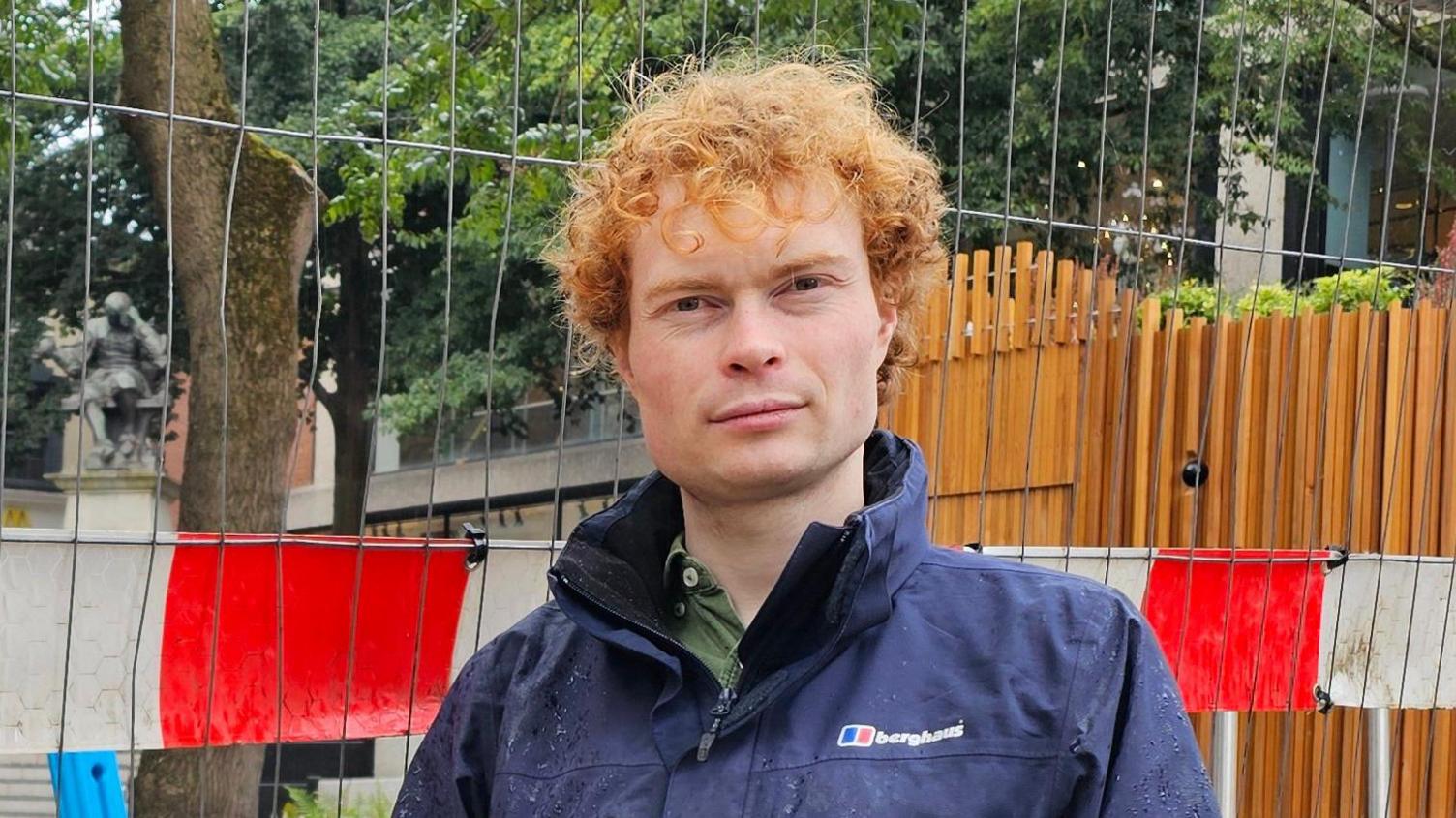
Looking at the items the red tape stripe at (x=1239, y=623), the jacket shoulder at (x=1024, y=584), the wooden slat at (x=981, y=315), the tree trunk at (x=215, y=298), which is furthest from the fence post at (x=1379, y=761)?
the tree trunk at (x=215, y=298)

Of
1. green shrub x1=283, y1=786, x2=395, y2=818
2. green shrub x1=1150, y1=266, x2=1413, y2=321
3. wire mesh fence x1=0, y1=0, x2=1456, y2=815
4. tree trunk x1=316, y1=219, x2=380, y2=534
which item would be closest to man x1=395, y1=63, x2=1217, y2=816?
wire mesh fence x1=0, y1=0, x2=1456, y2=815

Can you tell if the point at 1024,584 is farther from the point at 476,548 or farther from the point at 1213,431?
the point at 1213,431

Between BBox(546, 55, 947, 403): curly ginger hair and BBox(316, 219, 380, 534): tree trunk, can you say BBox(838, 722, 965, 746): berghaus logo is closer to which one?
BBox(546, 55, 947, 403): curly ginger hair

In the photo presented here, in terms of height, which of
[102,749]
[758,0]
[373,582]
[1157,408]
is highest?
[758,0]

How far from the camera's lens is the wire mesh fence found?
329 cm

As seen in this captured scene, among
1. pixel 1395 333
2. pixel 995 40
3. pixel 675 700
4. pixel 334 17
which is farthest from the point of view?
pixel 334 17

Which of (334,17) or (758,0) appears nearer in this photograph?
(758,0)

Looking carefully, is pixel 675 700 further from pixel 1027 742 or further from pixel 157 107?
pixel 157 107

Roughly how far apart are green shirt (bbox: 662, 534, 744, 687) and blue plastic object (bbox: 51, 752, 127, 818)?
86.2 inches

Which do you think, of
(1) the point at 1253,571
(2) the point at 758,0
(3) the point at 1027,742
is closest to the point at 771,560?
(3) the point at 1027,742

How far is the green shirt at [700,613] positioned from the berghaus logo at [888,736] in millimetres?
191

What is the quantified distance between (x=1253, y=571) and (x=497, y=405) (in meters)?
13.7

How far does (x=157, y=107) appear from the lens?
7199 mm

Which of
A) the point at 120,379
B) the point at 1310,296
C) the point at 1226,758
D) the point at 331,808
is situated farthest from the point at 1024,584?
the point at 120,379
